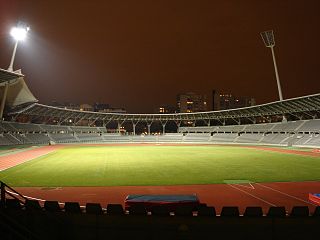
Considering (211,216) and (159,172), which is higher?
(211,216)

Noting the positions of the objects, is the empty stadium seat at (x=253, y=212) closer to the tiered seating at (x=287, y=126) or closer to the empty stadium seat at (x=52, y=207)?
the empty stadium seat at (x=52, y=207)

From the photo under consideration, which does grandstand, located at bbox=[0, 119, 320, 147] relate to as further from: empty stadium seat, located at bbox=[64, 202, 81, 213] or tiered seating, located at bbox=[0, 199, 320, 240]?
empty stadium seat, located at bbox=[64, 202, 81, 213]

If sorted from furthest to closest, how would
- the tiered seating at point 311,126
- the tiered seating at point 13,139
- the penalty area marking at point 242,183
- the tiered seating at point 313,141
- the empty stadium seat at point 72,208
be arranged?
the tiered seating at point 13,139 → the tiered seating at point 311,126 → the tiered seating at point 313,141 → the penalty area marking at point 242,183 → the empty stadium seat at point 72,208

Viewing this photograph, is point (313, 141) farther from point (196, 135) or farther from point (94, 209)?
point (94, 209)

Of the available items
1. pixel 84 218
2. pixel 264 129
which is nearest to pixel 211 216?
pixel 84 218

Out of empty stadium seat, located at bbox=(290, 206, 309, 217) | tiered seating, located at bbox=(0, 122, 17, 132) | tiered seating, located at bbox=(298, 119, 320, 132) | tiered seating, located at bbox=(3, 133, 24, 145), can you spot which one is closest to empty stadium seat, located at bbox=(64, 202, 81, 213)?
empty stadium seat, located at bbox=(290, 206, 309, 217)

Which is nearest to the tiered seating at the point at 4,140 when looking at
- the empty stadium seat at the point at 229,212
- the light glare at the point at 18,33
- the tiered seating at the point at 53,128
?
the tiered seating at the point at 53,128

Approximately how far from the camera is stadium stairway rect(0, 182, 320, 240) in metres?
7.75

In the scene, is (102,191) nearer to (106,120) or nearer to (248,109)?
(248,109)

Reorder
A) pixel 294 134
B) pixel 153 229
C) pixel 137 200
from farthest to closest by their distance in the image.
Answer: pixel 294 134
pixel 137 200
pixel 153 229

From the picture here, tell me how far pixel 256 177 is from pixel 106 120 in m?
87.9

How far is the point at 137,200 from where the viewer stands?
12.4 meters

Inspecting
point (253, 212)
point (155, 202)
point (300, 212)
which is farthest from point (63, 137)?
point (300, 212)

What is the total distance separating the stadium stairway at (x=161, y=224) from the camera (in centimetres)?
775
